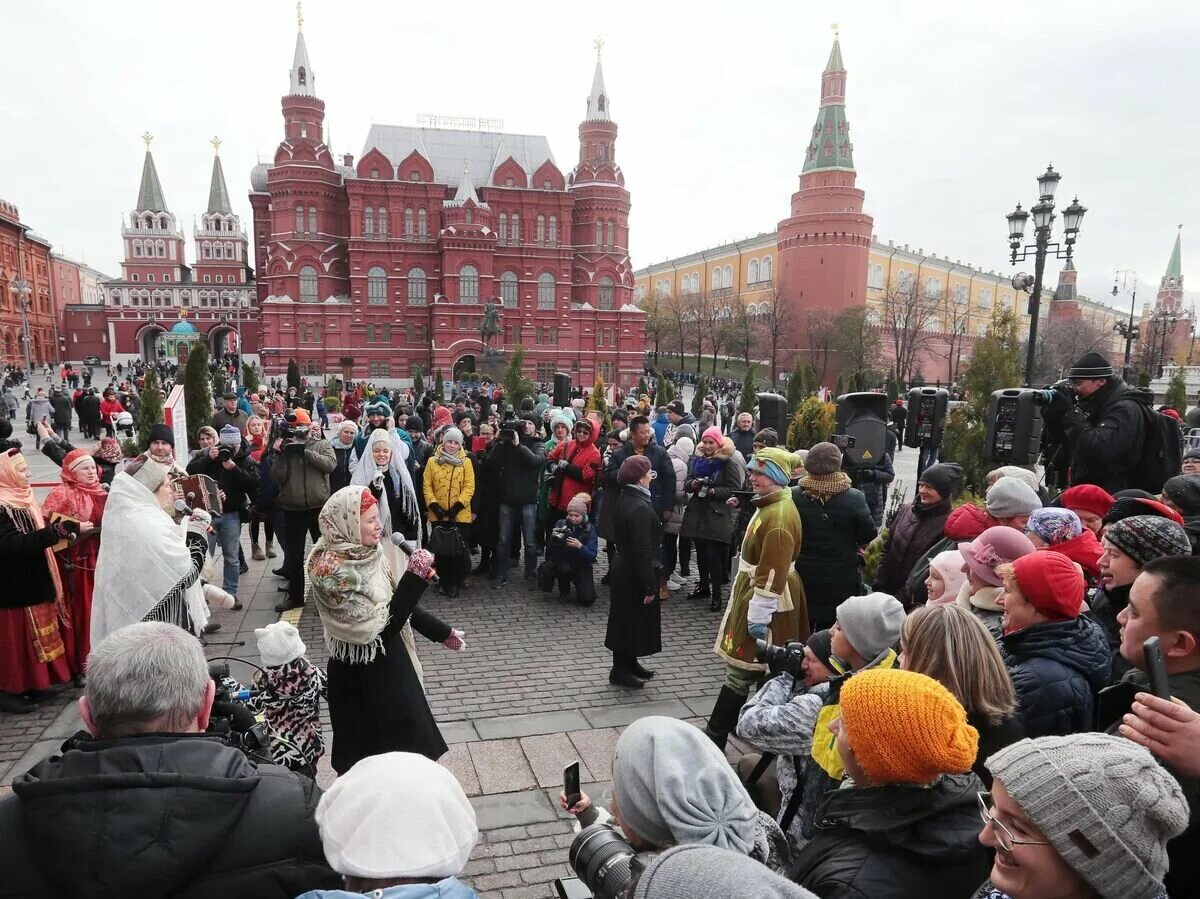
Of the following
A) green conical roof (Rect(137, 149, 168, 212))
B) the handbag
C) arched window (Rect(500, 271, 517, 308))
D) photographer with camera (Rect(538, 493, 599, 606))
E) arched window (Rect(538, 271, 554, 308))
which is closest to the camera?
the handbag

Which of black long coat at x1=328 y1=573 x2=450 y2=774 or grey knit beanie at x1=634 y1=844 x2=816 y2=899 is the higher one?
grey knit beanie at x1=634 y1=844 x2=816 y2=899

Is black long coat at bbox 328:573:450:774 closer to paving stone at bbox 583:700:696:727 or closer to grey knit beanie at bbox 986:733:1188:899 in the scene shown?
paving stone at bbox 583:700:696:727

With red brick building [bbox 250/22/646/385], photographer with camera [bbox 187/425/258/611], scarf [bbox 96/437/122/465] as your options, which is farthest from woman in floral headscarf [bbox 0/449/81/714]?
red brick building [bbox 250/22/646/385]

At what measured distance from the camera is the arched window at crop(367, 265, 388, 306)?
4944 cm

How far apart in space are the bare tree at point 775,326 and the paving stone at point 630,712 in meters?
52.4

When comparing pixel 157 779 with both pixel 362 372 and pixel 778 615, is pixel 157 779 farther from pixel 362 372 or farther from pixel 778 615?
pixel 362 372

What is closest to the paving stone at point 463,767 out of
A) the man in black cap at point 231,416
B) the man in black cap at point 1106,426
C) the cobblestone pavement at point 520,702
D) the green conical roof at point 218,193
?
the cobblestone pavement at point 520,702

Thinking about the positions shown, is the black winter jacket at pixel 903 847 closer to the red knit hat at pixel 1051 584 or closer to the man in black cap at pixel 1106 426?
the red knit hat at pixel 1051 584

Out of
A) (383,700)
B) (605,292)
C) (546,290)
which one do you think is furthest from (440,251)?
(383,700)

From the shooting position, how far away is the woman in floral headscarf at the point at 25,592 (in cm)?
452

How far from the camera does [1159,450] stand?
5.16m

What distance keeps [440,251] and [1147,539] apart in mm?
51174

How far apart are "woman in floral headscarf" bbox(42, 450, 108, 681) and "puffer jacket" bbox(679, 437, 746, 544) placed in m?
4.99

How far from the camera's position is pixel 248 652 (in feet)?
19.1
